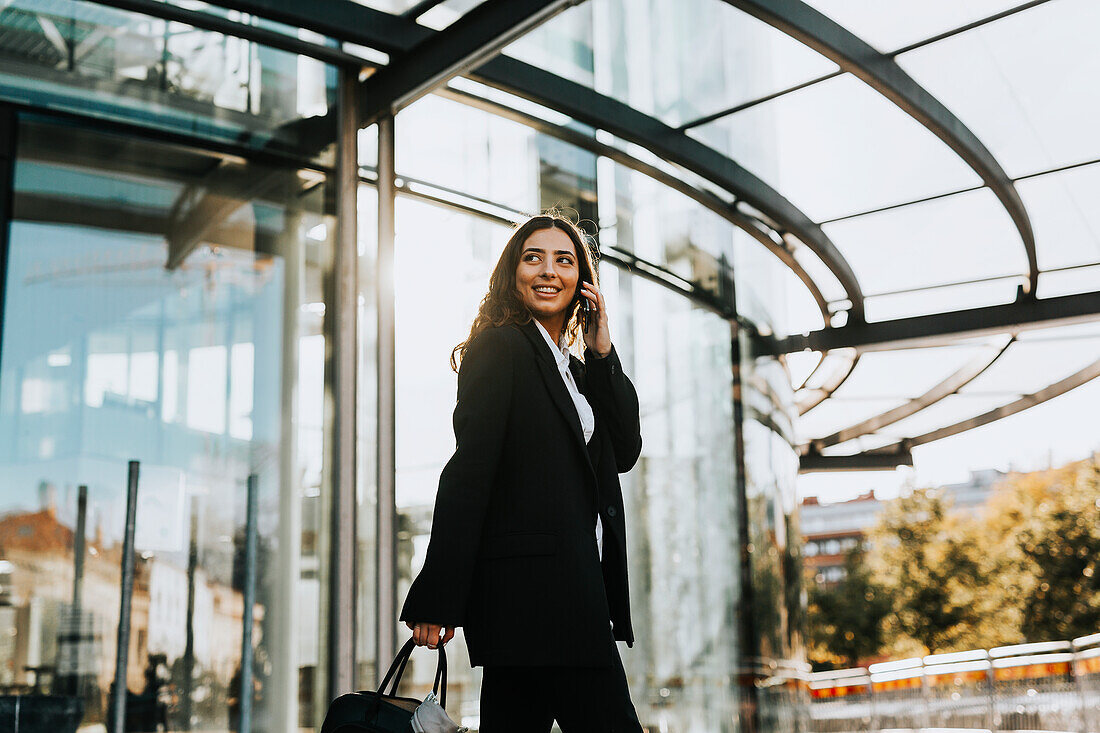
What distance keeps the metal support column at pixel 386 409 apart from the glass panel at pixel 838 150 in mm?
1731

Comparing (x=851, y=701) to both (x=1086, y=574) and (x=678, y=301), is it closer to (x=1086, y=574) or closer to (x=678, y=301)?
(x=678, y=301)

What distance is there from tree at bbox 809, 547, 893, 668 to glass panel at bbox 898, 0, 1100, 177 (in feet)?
91.5

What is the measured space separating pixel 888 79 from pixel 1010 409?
937cm

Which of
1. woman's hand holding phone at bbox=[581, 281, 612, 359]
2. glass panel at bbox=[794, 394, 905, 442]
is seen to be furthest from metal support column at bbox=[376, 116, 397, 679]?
glass panel at bbox=[794, 394, 905, 442]

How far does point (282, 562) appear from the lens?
5.48 meters

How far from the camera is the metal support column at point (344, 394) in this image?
5.48 metres

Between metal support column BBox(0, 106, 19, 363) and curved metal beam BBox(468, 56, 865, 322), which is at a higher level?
curved metal beam BBox(468, 56, 865, 322)

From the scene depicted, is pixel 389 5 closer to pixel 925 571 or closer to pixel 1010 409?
pixel 1010 409

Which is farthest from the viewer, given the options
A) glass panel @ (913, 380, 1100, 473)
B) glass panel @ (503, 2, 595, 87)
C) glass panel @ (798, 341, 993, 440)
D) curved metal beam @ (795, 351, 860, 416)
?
glass panel @ (913, 380, 1100, 473)

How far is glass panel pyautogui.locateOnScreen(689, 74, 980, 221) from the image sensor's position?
21.2ft

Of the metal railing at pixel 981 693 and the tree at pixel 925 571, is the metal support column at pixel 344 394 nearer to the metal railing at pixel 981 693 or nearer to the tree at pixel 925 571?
the metal railing at pixel 981 693

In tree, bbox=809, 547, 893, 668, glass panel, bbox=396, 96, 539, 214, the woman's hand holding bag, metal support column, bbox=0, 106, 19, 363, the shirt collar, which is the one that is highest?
glass panel, bbox=396, 96, 539, 214

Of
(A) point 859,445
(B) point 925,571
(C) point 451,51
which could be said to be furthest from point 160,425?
(B) point 925,571

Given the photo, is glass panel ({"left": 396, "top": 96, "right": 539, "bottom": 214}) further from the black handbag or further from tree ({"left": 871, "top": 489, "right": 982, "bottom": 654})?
tree ({"left": 871, "top": 489, "right": 982, "bottom": 654})
